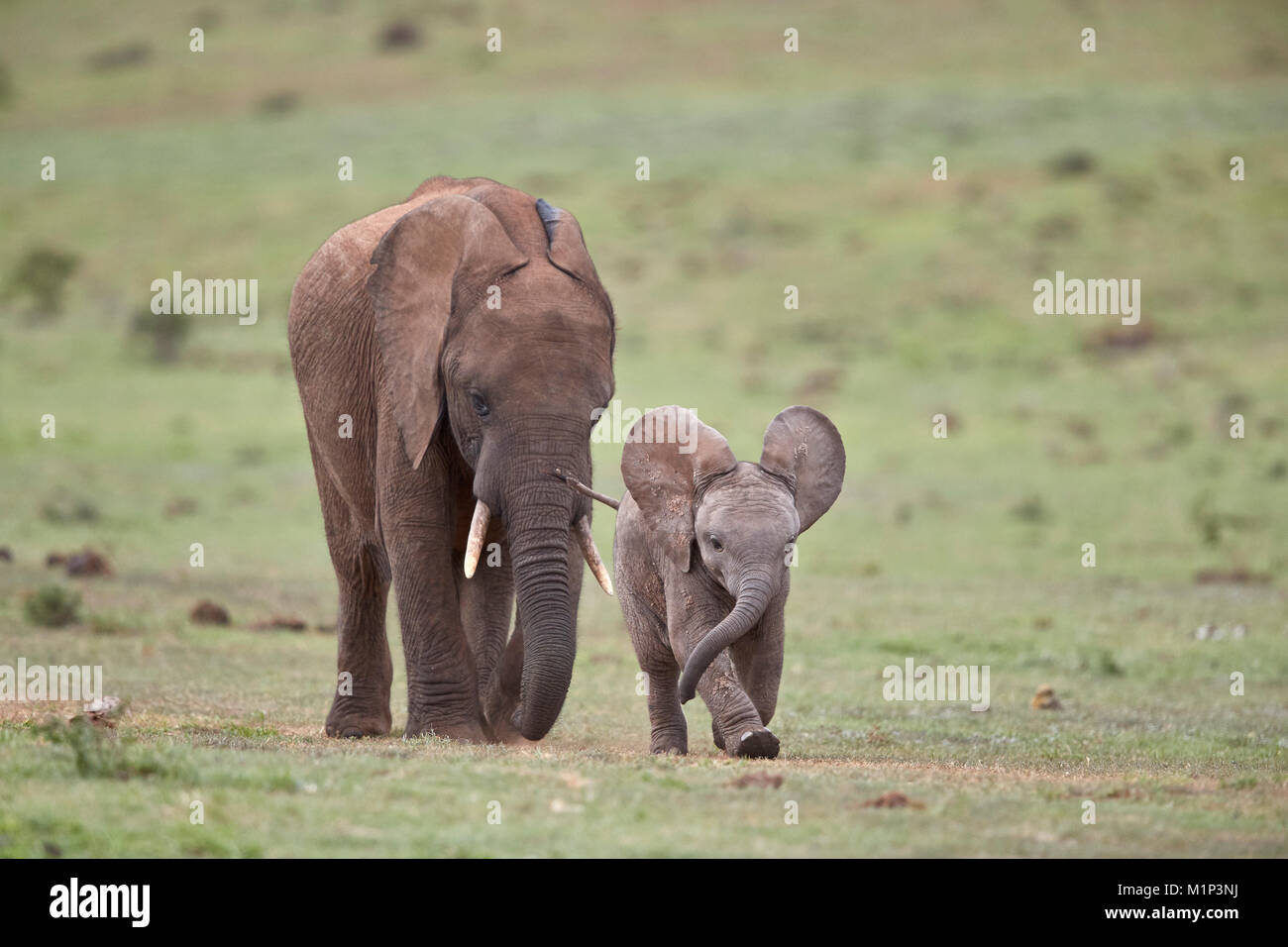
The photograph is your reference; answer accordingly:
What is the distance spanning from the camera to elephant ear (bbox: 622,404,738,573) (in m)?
11.1

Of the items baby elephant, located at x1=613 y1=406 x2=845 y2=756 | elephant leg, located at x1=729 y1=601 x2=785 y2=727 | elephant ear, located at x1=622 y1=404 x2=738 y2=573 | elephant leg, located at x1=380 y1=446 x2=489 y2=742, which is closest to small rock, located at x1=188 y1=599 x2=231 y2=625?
baby elephant, located at x1=613 y1=406 x2=845 y2=756

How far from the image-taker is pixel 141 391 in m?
36.3

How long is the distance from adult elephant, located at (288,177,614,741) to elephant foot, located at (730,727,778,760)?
1.07 meters

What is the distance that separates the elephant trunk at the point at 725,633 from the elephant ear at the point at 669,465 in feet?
3.14

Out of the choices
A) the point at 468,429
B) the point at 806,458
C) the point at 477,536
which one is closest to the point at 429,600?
the point at 477,536

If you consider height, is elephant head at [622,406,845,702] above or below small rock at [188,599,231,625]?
above

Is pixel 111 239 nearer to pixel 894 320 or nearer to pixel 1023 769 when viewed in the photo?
pixel 894 320

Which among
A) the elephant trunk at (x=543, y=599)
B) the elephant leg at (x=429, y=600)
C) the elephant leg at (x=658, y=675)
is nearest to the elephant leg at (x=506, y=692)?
the elephant leg at (x=658, y=675)

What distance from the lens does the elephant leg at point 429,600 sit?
10969mm

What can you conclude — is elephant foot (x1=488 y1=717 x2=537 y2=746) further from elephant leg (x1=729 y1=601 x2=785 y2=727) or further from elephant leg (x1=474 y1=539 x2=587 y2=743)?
elephant leg (x1=729 y1=601 x2=785 y2=727)

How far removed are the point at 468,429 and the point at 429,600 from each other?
3.58 ft

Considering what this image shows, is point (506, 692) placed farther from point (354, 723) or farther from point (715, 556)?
point (715, 556)

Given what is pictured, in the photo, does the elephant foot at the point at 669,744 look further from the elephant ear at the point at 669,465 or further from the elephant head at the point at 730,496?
the elephant ear at the point at 669,465
